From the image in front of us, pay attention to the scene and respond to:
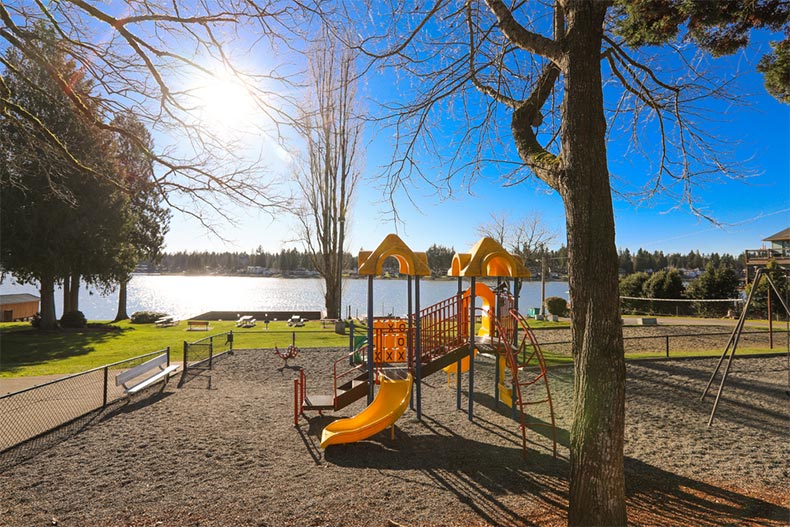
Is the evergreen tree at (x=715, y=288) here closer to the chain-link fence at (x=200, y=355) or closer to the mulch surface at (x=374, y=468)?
the mulch surface at (x=374, y=468)

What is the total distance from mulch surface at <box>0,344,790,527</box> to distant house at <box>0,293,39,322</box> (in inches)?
1356

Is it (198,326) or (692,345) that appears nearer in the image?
(692,345)

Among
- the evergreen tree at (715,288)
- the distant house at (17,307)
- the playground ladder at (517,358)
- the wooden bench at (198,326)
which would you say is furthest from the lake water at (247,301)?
the playground ladder at (517,358)

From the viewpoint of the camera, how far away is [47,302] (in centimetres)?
2291

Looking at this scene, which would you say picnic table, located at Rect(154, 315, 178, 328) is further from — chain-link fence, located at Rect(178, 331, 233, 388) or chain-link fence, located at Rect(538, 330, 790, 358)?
chain-link fence, located at Rect(538, 330, 790, 358)

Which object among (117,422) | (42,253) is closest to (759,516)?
(117,422)

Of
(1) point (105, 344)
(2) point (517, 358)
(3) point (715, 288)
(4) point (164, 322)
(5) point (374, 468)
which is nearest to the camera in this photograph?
(5) point (374, 468)

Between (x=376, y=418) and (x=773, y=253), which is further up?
(x=773, y=253)

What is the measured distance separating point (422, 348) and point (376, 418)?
2.57m


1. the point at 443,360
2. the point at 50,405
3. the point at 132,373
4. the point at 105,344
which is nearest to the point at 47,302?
the point at 105,344

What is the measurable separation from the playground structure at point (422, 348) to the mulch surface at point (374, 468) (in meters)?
0.45

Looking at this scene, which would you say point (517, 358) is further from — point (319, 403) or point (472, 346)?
point (319, 403)

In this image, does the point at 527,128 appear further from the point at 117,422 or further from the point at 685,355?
the point at 685,355

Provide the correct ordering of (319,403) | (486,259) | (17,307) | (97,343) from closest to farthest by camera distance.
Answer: (319,403), (486,259), (97,343), (17,307)
